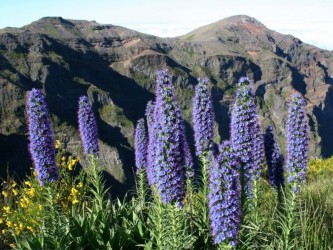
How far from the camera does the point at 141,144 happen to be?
29.5 ft

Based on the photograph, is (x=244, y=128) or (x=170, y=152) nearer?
(x=170, y=152)

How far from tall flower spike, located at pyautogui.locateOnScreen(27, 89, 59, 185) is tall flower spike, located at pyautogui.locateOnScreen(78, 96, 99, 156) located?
110cm

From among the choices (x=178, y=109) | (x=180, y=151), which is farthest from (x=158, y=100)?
(x=180, y=151)

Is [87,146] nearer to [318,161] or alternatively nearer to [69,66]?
[318,161]

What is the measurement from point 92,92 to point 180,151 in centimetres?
17562

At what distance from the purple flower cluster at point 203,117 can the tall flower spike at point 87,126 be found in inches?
92.3

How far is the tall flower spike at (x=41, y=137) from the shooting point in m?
7.15

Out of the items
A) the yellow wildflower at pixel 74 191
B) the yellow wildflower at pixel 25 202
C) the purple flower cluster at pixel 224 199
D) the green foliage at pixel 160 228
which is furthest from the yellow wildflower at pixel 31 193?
the purple flower cluster at pixel 224 199

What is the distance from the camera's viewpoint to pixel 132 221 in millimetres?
8477

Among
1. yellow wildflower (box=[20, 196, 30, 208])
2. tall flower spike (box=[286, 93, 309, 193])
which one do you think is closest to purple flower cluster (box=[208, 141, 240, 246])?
tall flower spike (box=[286, 93, 309, 193])

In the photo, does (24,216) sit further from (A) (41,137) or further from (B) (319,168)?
(B) (319,168)

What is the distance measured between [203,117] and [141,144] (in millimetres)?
2263

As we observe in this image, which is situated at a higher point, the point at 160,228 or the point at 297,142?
the point at 297,142

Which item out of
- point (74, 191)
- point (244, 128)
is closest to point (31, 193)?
point (74, 191)
